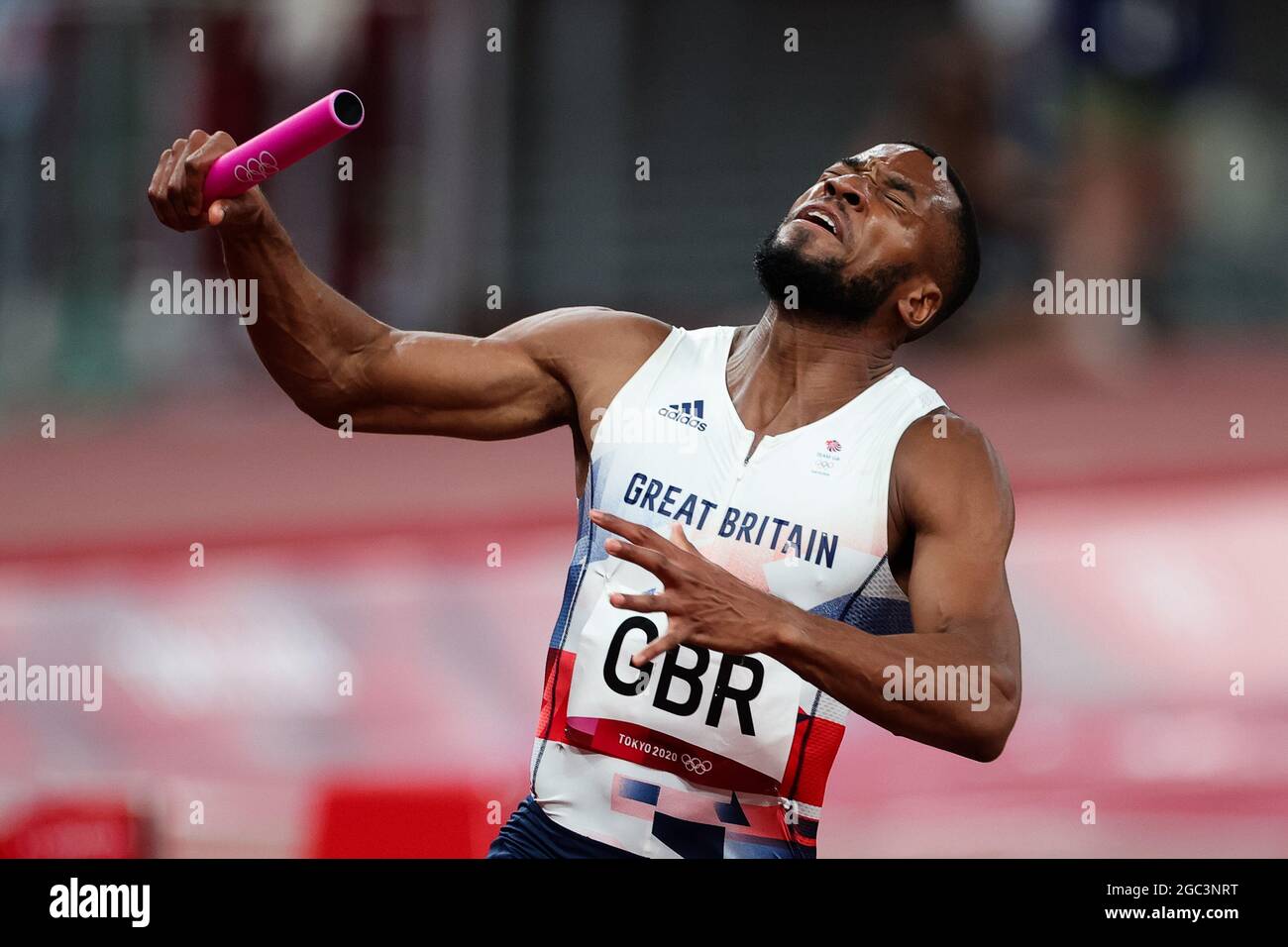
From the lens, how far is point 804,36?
10.1 meters

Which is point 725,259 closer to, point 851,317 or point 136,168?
point 136,168

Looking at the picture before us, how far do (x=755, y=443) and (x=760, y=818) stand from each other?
78cm

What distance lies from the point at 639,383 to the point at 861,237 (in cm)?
59

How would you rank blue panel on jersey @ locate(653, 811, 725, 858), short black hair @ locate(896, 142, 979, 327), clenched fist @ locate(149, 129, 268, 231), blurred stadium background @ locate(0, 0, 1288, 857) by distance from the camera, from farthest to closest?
blurred stadium background @ locate(0, 0, 1288, 857) → short black hair @ locate(896, 142, 979, 327) → blue panel on jersey @ locate(653, 811, 725, 858) → clenched fist @ locate(149, 129, 268, 231)

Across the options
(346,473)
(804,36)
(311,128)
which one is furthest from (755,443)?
(804,36)

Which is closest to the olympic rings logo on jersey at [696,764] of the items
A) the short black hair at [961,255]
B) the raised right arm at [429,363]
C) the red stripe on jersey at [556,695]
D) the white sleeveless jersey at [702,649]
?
the white sleeveless jersey at [702,649]

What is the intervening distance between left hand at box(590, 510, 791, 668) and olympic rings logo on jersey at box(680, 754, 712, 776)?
0.50 m

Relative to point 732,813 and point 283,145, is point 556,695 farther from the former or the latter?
point 283,145

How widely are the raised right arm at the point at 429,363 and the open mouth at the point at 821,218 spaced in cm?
42

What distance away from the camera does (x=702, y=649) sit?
336 centimetres

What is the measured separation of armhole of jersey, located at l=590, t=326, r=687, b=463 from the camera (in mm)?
3484

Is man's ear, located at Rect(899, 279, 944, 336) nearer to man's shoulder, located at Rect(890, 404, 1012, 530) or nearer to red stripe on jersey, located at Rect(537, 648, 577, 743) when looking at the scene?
man's shoulder, located at Rect(890, 404, 1012, 530)

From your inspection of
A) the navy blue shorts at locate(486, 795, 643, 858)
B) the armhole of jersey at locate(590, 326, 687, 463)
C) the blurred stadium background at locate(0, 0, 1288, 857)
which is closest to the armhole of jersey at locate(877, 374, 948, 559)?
the armhole of jersey at locate(590, 326, 687, 463)

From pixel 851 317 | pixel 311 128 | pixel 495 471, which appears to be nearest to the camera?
pixel 311 128
